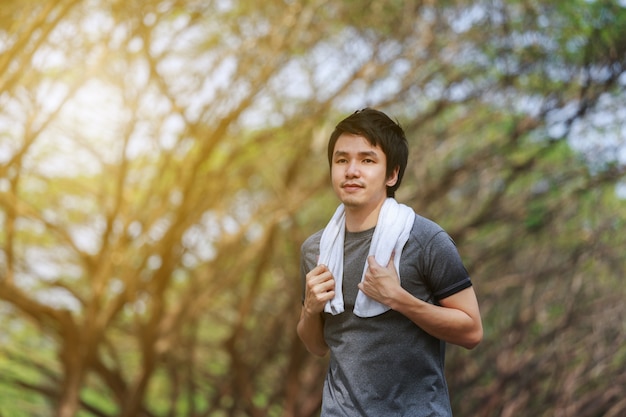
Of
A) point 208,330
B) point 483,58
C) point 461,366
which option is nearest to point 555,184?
point 483,58

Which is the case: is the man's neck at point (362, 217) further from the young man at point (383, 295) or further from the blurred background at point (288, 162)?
the blurred background at point (288, 162)

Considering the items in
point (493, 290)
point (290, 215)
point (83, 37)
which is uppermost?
point (83, 37)

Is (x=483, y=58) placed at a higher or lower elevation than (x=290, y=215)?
higher

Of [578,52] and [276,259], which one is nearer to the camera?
[578,52]

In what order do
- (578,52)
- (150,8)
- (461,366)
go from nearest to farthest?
(150,8) → (578,52) → (461,366)

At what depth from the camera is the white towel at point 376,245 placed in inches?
83.4

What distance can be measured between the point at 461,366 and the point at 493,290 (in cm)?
113

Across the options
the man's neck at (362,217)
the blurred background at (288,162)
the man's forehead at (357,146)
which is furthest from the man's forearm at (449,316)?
the blurred background at (288,162)

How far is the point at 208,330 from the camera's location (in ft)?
57.4

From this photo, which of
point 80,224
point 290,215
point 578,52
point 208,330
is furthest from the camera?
point 208,330

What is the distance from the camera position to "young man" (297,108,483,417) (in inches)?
82.7

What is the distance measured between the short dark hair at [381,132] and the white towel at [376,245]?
0.32 ft

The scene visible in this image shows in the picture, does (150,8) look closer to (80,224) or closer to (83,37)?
(83,37)

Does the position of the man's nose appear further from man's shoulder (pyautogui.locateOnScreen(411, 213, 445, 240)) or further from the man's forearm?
the man's forearm
